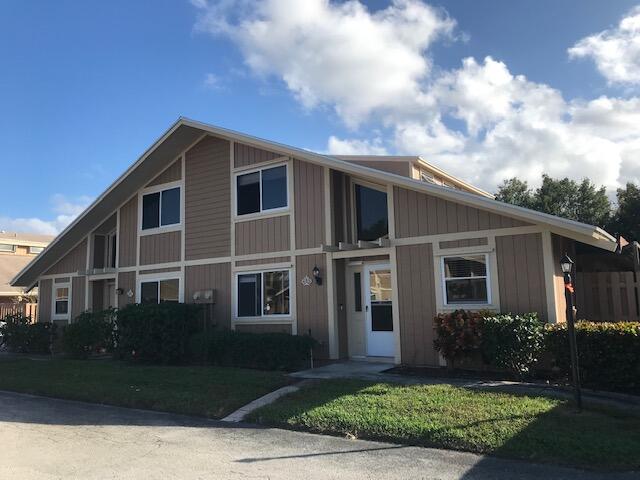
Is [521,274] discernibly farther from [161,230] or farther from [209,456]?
[161,230]

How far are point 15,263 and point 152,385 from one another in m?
29.0

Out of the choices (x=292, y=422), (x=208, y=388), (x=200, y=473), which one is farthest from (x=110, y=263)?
(x=200, y=473)

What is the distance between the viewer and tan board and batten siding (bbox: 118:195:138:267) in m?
17.8

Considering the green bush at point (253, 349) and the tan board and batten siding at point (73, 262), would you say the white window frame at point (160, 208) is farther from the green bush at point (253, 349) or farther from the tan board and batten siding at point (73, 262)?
the green bush at point (253, 349)

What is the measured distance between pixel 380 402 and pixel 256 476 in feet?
10.1

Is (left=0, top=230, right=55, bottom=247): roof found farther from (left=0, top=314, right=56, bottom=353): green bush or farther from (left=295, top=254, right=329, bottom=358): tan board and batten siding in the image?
(left=295, top=254, right=329, bottom=358): tan board and batten siding

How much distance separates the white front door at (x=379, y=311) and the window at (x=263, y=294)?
7.45ft

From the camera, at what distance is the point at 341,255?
1319 cm

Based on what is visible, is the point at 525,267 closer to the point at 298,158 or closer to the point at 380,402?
the point at 380,402

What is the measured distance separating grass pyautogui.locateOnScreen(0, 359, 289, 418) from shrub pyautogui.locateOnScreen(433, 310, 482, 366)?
3135mm

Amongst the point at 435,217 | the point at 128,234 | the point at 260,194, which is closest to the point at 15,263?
the point at 128,234

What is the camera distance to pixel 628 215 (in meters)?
26.2

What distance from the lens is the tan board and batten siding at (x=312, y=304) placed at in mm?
13312

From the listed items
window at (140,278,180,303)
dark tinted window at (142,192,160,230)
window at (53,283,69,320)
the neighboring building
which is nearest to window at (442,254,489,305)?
window at (140,278,180,303)
